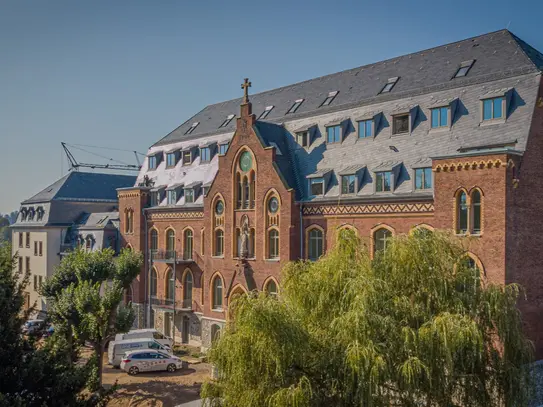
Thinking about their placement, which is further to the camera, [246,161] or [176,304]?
[176,304]

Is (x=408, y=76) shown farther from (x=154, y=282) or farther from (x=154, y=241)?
(x=154, y=282)

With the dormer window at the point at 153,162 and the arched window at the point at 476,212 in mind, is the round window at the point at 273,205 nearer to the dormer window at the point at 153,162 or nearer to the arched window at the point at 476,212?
the arched window at the point at 476,212

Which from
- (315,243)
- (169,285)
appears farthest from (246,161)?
(169,285)

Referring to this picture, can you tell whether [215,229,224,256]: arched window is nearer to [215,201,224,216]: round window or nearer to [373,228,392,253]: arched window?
[215,201,224,216]: round window

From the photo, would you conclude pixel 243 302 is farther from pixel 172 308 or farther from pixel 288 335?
pixel 172 308

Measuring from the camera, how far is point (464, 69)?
2920 centimetres

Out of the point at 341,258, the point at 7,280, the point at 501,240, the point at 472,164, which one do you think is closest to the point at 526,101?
the point at 472,164

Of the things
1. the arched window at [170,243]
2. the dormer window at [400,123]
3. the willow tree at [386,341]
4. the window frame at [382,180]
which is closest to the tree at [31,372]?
the willow tree at [386,341]

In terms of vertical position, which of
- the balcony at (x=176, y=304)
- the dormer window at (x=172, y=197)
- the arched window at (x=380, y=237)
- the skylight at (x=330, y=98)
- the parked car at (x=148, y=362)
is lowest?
the parked car at (x=148, y=362)

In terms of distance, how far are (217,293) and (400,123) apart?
16342 mm

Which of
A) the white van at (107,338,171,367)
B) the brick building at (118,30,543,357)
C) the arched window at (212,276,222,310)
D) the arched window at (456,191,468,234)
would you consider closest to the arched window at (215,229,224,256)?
the brick building at (118,30,543,357)

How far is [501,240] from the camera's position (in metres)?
22.5

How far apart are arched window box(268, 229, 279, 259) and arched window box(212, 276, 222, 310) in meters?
5.10

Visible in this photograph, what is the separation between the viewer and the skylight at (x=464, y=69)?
29.0 metres
